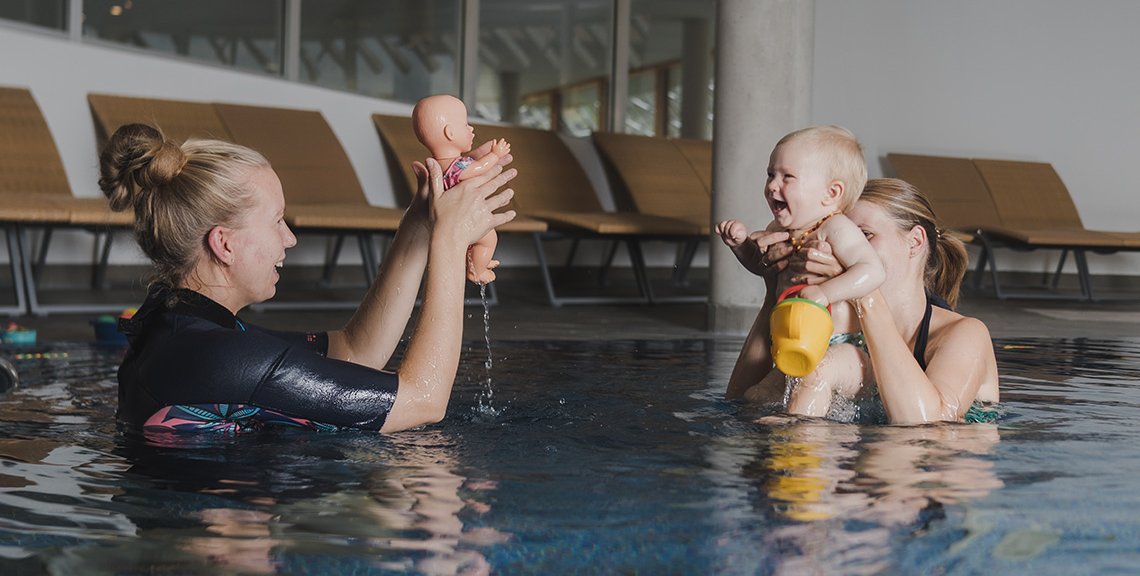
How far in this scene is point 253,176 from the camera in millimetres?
2385

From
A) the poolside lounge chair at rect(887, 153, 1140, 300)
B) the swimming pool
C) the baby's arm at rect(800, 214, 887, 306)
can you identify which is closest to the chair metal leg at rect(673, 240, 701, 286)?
the poolside lounge chair at rect(887, 153, 1140, 300)

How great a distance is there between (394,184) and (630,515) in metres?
7.01

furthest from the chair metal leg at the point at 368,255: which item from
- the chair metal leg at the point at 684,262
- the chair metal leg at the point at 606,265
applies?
the chair metal leg at the point at 684,262

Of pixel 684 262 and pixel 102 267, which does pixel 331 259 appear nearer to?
pixel 102 267

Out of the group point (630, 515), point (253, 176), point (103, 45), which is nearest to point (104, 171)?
point (253, 176)

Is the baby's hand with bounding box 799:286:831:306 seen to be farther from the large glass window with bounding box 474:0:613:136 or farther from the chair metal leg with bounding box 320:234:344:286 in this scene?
the large glass window with bounding box 474:0:613:136

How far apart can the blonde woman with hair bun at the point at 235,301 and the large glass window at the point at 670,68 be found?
8.30 meters

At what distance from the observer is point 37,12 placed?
24.8ft

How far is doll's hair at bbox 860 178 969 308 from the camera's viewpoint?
2.92m

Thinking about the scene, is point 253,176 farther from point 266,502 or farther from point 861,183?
point 861,183

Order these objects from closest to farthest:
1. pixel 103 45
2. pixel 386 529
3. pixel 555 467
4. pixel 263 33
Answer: pixel 386 529 → pixel 555 467 → pixel 103 45 → pixel 263 33

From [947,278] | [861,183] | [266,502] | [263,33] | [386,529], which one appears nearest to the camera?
[386,529]

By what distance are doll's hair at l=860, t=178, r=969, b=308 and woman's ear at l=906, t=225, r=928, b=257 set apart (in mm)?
12

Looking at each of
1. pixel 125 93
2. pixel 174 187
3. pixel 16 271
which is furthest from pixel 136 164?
pixel 125 93
